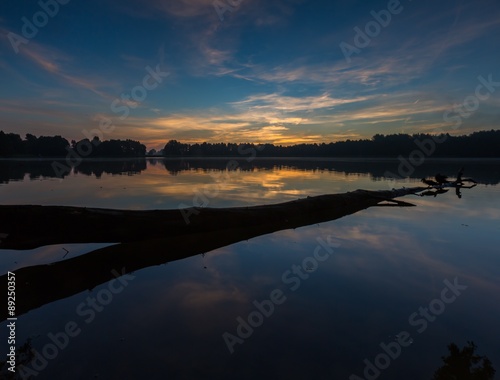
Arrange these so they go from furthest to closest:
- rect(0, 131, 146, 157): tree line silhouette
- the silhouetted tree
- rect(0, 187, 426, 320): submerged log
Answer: rect(0, 131, 146, 157): tree line silhouette, rect(0, 187, 426, 320): submerged log, the silhouetted tree

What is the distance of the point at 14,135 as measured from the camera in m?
140

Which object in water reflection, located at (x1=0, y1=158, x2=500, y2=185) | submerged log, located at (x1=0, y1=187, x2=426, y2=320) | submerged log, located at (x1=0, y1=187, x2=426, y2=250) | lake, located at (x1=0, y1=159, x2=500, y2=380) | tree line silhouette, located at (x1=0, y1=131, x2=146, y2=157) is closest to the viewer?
lake, located at (x1=0, y1=159, x2=500, y2=380)

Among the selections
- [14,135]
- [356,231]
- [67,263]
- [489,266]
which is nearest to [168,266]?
[67,263]

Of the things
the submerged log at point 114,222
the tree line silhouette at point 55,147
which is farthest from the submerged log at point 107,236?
the tree line silhouette at point 55,147

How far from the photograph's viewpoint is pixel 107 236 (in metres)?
8.43

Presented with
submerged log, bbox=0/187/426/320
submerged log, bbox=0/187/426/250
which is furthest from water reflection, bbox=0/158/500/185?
submerged log, bbox=0/187/426/320

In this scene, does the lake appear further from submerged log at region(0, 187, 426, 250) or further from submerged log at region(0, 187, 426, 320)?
submerged log at region(0, 187, 426, 250)

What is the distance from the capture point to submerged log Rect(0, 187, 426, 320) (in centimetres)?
650

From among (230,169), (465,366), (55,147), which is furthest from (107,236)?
(55,147)

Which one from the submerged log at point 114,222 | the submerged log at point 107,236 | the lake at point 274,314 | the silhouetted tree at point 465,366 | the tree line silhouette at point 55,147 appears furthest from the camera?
the tree line silhouette at point 55,147

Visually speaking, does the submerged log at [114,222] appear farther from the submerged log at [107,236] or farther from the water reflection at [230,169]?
the water reflection at [230,169]

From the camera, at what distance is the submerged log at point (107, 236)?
6.50 meters

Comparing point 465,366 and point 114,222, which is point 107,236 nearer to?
point 114,222

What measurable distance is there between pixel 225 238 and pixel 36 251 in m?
5.79
